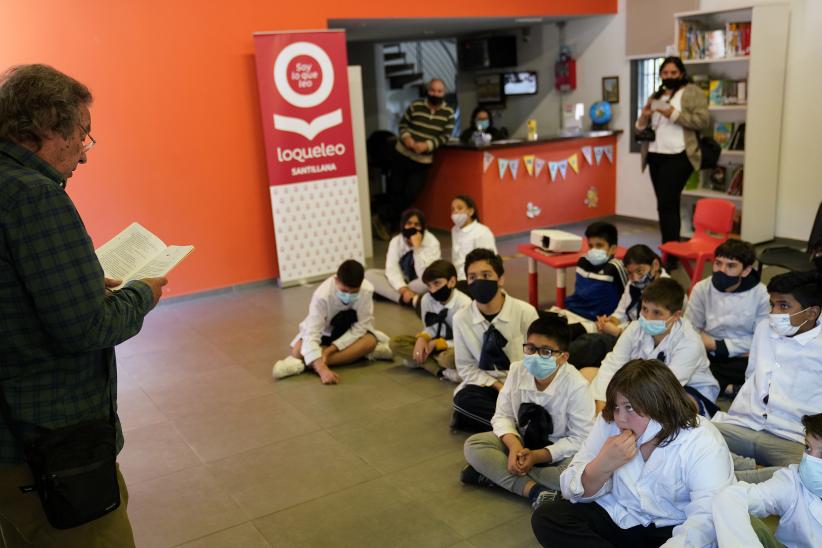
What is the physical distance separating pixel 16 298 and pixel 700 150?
614cm

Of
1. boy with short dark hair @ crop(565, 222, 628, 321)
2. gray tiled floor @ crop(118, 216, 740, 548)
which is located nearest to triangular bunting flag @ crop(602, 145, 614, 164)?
boy with short dark hair @ crop(565, 222, 628, 321)

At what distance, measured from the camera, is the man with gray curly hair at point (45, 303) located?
1.88 metres

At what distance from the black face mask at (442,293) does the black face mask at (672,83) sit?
333 centimetres

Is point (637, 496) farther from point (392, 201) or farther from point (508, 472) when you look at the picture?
point (392, 201)

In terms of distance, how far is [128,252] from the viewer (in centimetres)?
246

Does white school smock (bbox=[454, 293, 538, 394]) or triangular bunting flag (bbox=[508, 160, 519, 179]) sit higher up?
triangular bunting flag (bbox=[508, 160, 519, 179])

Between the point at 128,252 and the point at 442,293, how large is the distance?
8.13 feet

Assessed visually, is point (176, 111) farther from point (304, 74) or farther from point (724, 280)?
point (724, 280)

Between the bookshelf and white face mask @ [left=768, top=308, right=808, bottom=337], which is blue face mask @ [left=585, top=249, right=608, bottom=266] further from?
the bookshelf

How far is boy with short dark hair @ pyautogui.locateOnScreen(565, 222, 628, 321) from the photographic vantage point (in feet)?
16.6

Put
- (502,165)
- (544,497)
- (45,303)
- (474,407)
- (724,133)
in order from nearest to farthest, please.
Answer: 1. (45,303)
2. (544,497)
3. (474,407)
4. (724,133)
5. (502,165)

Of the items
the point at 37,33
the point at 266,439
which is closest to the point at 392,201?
the point at 37,33

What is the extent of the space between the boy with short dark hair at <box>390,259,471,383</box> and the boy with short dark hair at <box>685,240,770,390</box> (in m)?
1.42

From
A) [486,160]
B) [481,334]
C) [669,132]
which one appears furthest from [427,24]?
[481,334]
